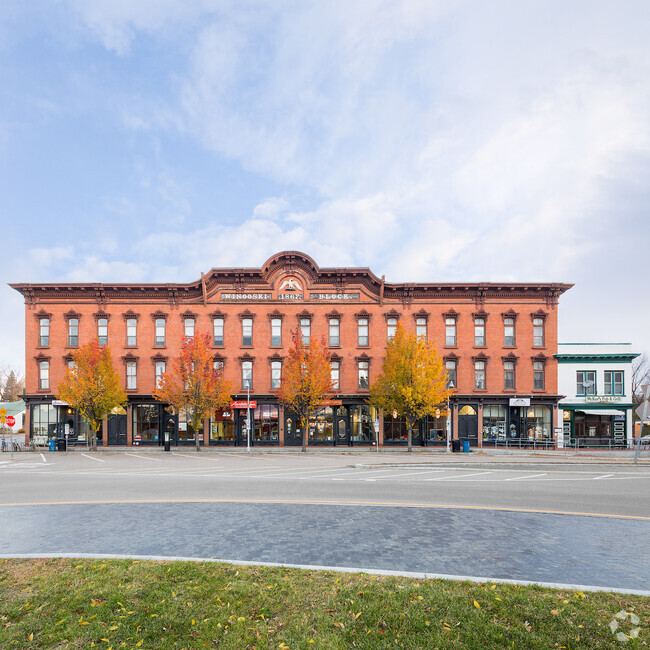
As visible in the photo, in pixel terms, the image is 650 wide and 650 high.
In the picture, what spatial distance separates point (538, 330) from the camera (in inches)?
1585

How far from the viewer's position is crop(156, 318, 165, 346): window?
131 feet

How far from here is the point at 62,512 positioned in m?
10.9

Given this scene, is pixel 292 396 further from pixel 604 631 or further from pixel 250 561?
pixel 604 631

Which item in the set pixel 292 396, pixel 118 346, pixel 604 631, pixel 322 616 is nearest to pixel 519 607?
pixel 604 631

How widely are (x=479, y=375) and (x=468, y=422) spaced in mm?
4243

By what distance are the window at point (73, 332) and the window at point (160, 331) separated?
23.3 ft

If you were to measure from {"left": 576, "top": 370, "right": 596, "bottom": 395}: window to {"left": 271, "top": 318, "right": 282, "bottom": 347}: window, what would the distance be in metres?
26.7

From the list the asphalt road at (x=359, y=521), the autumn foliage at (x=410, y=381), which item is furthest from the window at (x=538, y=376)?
the asphalt road at (x=359, y=521)

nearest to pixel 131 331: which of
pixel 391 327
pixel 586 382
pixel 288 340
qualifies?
pixel 288 340

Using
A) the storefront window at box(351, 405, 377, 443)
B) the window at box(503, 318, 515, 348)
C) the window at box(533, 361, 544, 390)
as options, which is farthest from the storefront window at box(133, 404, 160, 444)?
the window at box(533, 361, 544, 390)

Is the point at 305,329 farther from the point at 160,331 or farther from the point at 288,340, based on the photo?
the point at 160,331

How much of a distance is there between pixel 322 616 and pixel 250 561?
2279 mm

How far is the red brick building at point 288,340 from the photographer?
3912cm

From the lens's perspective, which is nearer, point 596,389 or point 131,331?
point 596,389
